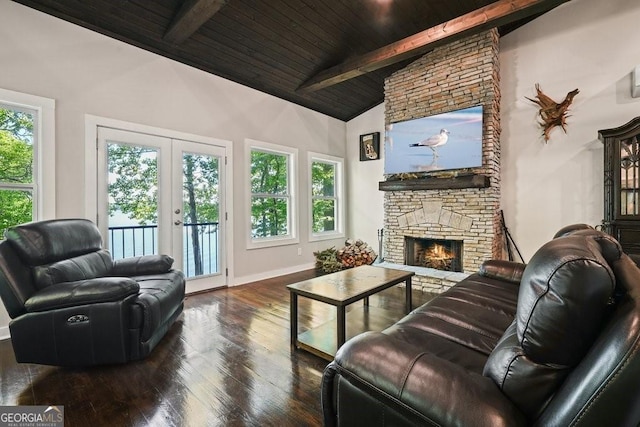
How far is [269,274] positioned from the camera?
466 centimetres

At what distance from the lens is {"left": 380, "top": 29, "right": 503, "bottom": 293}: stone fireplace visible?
149 inches

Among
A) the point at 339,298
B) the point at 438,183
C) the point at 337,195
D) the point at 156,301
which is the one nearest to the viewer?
the point at 339,298

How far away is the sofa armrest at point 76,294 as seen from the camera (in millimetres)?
1916

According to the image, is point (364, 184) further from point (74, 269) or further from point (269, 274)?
point (74, 269)

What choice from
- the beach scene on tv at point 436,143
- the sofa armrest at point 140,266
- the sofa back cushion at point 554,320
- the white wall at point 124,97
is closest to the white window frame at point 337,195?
the white wall at point 124,97

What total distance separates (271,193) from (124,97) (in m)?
2.32

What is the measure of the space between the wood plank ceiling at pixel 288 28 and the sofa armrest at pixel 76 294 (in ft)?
8.31

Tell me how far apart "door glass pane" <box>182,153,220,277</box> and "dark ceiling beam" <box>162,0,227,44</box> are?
1.32 metres

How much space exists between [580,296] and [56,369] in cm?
294

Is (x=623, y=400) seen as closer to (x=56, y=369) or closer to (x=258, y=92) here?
(x=56, y=369)

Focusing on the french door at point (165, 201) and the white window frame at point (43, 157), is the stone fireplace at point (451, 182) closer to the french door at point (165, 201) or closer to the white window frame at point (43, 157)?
the french door at point (165, 201)

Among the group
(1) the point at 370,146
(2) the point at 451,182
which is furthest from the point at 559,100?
(1) the point at 370,146

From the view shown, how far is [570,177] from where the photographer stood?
3.71 m

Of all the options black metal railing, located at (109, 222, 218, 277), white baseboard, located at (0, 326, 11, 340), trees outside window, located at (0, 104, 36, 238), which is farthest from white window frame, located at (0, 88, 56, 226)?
white baseboard, located at (0, 326, 11, 340)
